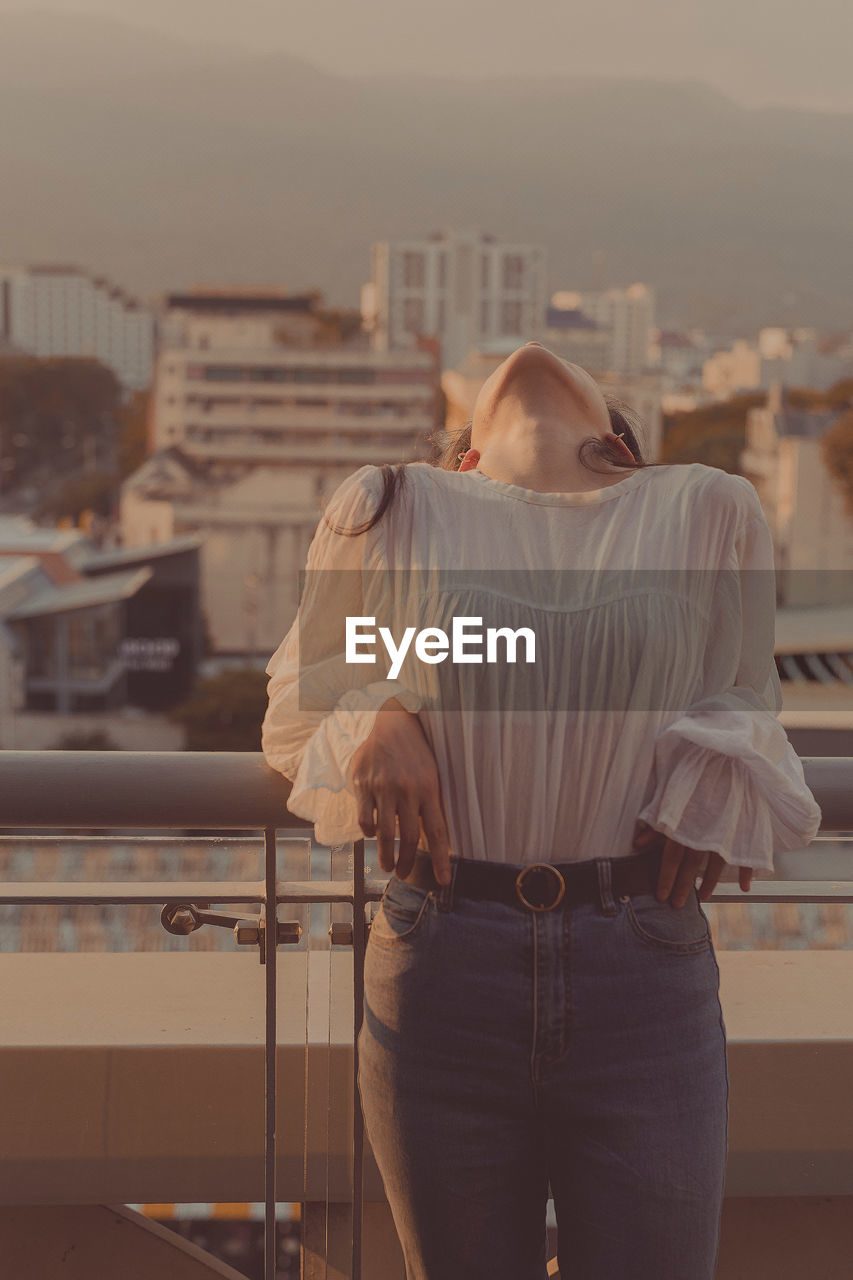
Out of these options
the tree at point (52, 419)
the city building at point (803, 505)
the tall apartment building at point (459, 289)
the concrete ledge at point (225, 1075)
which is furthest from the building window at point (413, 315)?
the concrete ledge at point (225, 1075)

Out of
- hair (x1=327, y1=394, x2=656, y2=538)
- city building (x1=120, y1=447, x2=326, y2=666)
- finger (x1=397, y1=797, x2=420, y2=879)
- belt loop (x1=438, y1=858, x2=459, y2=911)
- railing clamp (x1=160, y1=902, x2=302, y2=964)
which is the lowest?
city building (x1=120, y1=447, x2=326, y2=666)

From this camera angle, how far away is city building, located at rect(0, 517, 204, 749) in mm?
51906

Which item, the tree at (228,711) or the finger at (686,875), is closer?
the finger at (686,875)

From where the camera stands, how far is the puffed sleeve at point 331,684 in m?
1.19

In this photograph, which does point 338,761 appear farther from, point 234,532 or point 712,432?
point 712,432

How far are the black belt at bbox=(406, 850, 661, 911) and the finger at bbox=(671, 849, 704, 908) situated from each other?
2 centimetres

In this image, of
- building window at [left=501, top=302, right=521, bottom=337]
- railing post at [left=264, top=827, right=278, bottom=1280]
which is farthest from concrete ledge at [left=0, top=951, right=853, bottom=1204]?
building window at [left=501, top=302, right=521, bottom=337]

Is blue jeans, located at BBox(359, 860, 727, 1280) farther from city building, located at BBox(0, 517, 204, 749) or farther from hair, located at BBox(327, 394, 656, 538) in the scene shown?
city building, located at BBox(0, 517, 204, 749)

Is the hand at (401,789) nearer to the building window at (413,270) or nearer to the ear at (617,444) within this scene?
the ear at (617,444)

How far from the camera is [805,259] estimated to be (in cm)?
9475

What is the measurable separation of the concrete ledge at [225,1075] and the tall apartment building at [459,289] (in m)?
84.5

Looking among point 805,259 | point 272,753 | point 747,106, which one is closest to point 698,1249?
point 272,753

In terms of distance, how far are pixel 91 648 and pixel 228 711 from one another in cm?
758

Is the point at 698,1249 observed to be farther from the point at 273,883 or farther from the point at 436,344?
the point at 436,344
